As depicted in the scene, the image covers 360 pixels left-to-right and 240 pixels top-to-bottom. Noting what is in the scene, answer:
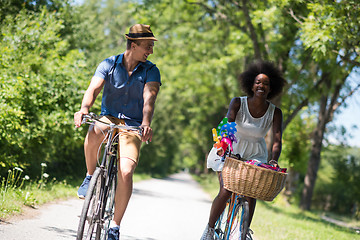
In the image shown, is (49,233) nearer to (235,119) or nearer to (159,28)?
(235,119)

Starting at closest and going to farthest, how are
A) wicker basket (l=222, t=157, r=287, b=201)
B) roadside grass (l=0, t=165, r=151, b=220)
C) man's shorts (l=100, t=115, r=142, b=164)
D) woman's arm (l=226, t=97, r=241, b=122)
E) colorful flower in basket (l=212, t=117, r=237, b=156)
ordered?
wicker basket (l=222, t=157, r=287, b=201) → man's shorts (l=100, t=115, r=142, b=164) → colorful flower in basket (l=212, t=117, r=237, b=156) → woman's arm (l=226, t=97, r=241, b=122) → roadside grass (l=0, t=165, r=151, b=220)

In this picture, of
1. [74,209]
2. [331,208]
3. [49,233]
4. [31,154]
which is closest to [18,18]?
[31,154]

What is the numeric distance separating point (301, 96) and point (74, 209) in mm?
11802

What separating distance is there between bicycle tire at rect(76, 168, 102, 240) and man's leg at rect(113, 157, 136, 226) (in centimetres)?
23

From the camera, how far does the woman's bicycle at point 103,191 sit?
3.98 metres

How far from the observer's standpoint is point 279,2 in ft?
43.6

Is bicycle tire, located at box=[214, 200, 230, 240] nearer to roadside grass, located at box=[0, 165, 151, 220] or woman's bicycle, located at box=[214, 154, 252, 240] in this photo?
woman's bicycle, located at box=[214, 154, 252, 240]

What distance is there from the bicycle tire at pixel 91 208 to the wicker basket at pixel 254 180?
1219mm

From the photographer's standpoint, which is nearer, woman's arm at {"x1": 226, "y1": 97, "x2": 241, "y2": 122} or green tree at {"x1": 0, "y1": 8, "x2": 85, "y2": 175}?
woman's arm at {"x1": 226, "y1": 97, "x2": 241, "y2": 122}

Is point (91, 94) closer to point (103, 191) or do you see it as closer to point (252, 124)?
point (103, 191)

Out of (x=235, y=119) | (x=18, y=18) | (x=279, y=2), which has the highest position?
(x=279, y=2)

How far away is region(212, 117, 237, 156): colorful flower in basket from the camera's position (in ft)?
15.5

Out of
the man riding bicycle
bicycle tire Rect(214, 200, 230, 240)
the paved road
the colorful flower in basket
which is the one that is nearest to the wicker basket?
the colorful flower in basket

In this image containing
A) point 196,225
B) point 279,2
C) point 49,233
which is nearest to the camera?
point 49,233
